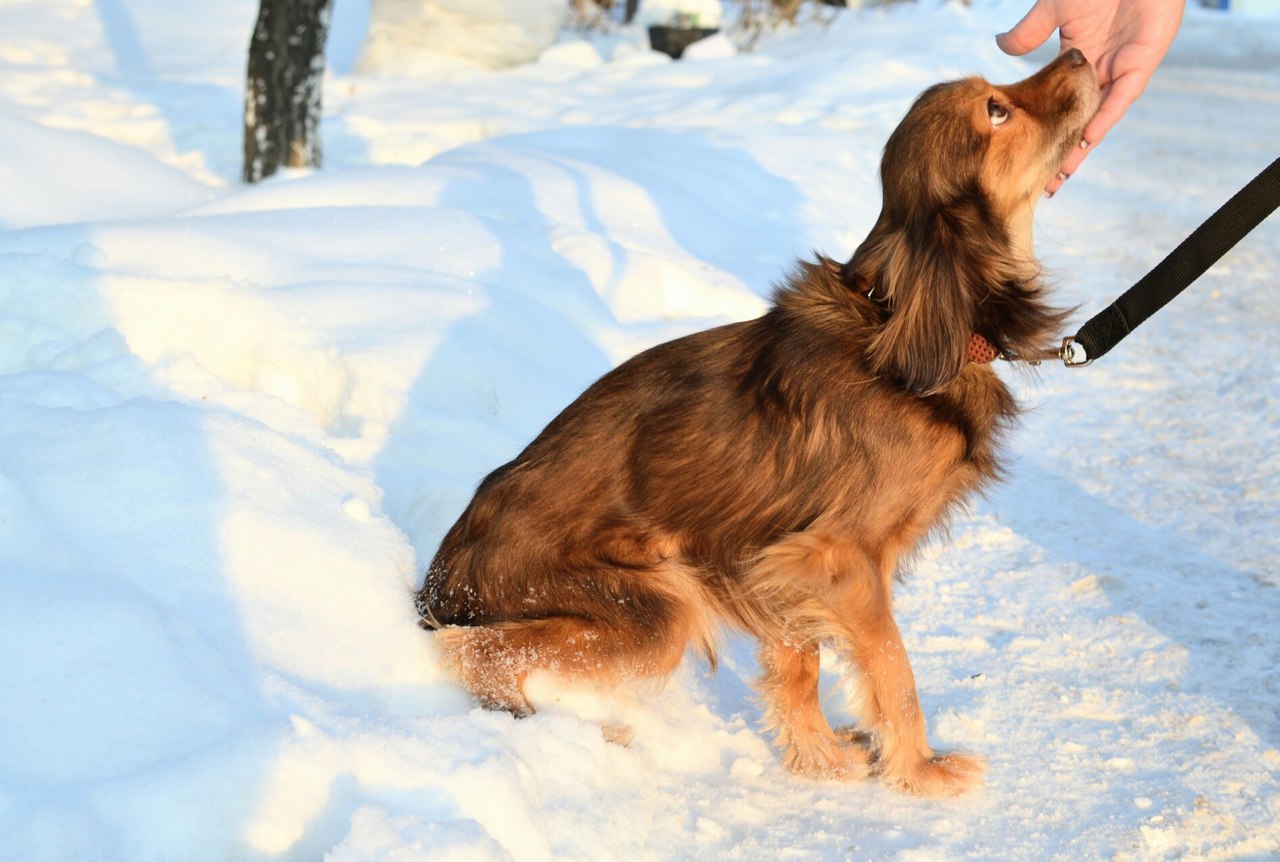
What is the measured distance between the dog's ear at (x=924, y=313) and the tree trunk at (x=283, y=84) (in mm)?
5993

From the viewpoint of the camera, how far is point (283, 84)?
7.77m

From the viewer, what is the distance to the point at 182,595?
266 cm

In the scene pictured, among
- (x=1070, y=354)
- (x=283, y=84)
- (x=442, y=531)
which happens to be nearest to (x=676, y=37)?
(x=283, y=84)

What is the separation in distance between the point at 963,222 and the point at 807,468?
687mm

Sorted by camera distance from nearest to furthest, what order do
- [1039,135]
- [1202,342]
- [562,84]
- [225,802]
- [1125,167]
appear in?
[225,802], [1039,135], [1202,342], [1125,167], [562,84]

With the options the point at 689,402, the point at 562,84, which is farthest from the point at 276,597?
the point at 562,84

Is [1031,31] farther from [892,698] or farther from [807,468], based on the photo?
[892,698]

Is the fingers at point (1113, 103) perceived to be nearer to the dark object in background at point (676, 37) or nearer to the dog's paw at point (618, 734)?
the dog's paw at point (618, 734)

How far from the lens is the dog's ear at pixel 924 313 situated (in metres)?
2.71

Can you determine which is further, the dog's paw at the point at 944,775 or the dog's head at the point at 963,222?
the dog's paw at the point at 944,775

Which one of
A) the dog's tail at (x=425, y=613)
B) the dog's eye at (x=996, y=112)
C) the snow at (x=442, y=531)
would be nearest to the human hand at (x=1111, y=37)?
the dog's eye at (x=996, y=112)

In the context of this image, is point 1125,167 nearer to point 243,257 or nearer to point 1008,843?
point 243,257

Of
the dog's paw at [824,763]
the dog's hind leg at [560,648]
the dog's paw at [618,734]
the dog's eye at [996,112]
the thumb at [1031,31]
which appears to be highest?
the thumb at [1031,31]

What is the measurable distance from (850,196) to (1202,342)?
267cm
